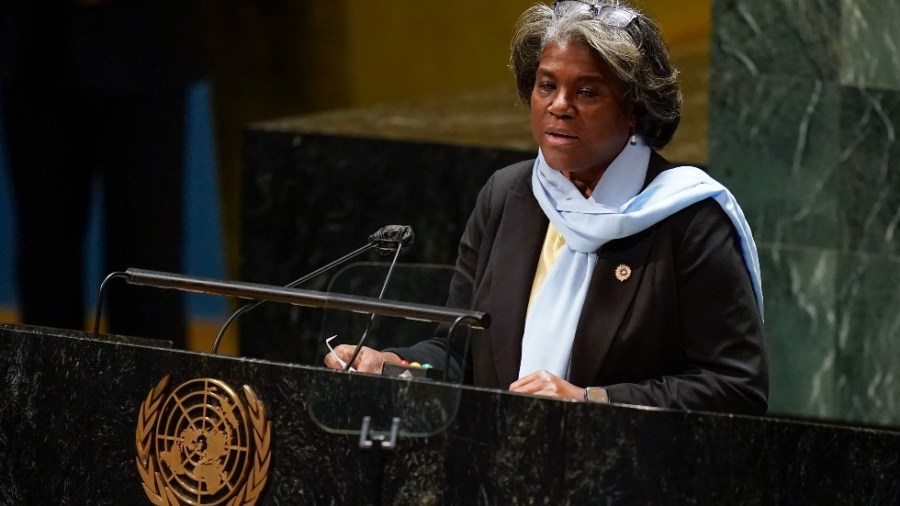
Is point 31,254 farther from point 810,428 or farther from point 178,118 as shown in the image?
point 810,428

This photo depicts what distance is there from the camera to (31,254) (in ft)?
20.2

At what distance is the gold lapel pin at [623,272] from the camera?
3314 millimetres

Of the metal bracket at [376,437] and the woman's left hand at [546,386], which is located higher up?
the woman's left hand at [546,386]

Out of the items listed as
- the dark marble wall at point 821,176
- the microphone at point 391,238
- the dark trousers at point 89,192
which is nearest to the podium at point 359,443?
the microphone at point 391,238

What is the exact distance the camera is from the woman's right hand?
3.11 metres

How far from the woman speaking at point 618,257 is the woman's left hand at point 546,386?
96 millimetres

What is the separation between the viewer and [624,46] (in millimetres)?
3301

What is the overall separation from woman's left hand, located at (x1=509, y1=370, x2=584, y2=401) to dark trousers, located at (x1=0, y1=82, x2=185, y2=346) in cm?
301

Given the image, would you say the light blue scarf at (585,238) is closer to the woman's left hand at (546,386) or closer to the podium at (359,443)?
the woman's left hand at (546,386)

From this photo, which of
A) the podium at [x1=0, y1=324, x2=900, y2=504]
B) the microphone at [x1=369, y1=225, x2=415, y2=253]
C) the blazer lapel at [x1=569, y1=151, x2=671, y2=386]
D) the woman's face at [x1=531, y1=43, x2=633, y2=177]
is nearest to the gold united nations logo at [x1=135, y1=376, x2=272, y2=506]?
the podium at [x1=0, y1=324, x2=900, y2=504]

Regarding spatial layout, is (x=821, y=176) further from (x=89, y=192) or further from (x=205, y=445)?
(x=205, y=445)

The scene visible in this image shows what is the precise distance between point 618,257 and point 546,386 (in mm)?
406

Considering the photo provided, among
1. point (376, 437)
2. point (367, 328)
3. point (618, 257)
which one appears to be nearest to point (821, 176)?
point (618, 257)

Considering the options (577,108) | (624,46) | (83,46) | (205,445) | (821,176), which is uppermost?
(83,46)
